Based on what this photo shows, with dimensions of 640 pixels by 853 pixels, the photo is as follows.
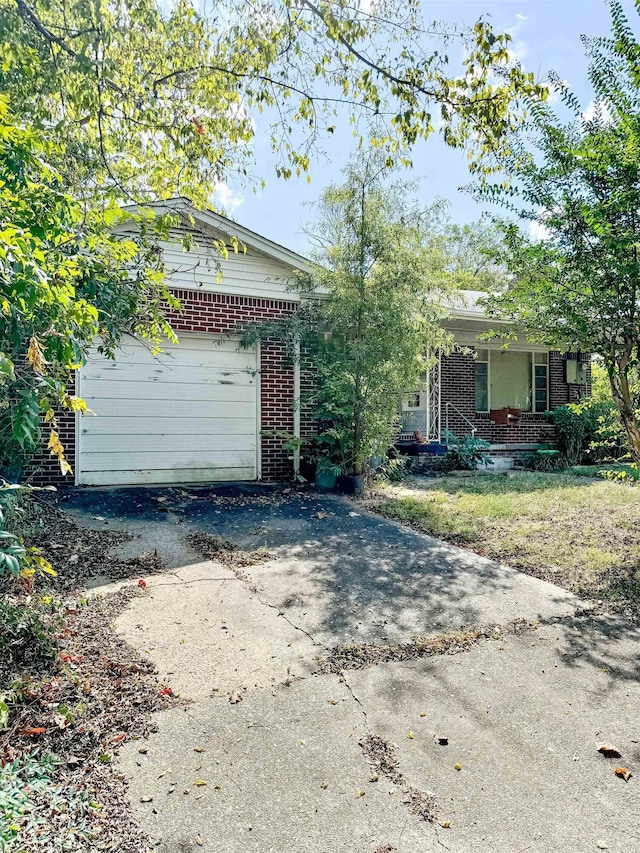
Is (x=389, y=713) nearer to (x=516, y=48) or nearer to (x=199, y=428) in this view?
(x=516, y=48)

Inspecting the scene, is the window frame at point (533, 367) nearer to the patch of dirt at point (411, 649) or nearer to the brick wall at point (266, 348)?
the brick wall at point (266, 348)

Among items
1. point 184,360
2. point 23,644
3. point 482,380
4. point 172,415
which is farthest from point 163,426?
point 482,380

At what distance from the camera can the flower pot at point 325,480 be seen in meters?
8.81

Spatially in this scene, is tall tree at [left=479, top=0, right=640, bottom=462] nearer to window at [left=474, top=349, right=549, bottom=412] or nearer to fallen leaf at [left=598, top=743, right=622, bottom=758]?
fallen leaf at [left=598, top=743, right=622, bottom=758]

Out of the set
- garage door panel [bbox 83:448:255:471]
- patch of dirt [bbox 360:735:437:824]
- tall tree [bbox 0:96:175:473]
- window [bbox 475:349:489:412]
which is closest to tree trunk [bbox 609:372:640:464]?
patch of dirt [bbox 360:735:437:824]

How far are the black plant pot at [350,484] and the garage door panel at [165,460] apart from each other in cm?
148

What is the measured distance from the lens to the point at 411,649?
3.64 metres

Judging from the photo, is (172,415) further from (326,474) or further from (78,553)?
(78,553)

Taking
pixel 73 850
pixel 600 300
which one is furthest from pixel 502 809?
pixel 600 300

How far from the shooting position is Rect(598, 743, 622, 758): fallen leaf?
2621mm

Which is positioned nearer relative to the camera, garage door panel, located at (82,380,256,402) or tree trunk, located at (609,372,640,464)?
tree trunk, located at (609,372,640,464)

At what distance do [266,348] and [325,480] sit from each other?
230 cm

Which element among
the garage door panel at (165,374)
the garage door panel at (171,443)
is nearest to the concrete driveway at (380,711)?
the garage door panel at (171,443)

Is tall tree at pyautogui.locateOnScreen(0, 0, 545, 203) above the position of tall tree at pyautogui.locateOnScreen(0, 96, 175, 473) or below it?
above
